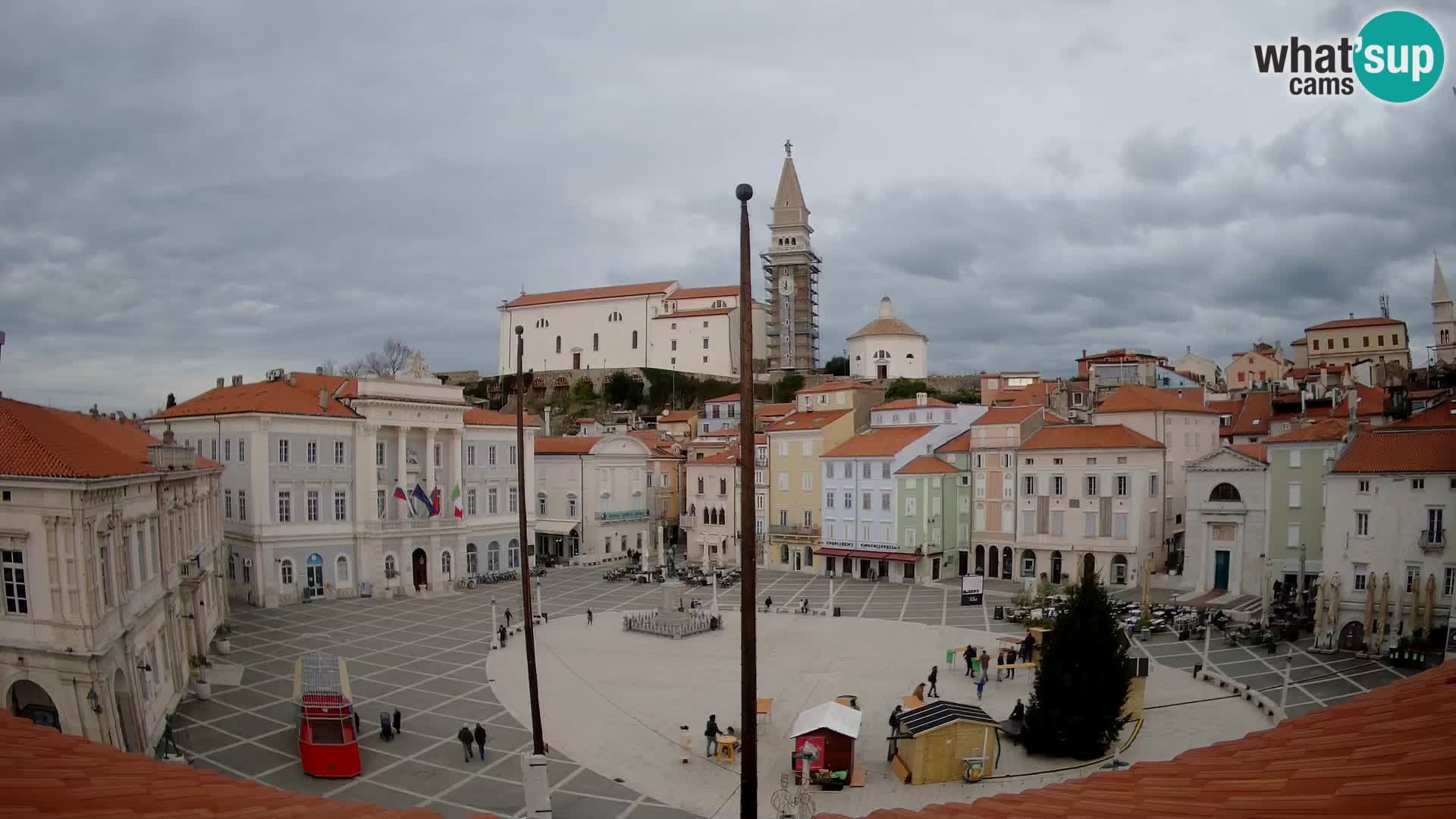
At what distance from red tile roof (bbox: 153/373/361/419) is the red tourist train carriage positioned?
25.6 metres

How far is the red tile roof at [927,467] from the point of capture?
2162 inches

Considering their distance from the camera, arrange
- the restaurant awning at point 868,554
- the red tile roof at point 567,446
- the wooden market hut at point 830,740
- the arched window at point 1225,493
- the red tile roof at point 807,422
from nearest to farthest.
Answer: the wooden market hut at point 830,740
the arched window at point 1225,493
the restaurant awning at point 868,554
the red tile roof at point 807,422
the red tile roof at point 567,446

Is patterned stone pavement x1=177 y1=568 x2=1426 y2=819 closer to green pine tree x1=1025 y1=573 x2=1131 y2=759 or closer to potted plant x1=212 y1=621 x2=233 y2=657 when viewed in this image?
potted plant x1=212 y1=621 x2=233 y2=657

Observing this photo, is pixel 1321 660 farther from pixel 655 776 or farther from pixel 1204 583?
pixel 655 776

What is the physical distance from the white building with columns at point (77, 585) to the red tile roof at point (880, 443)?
134ft

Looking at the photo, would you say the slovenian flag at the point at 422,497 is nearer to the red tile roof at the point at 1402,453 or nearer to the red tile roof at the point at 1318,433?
the red tile roof at the point at 1402,453

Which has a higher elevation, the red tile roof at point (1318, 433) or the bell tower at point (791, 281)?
the bell tower at point (791, 281)

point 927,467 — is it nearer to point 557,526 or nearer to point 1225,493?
point 1225,493

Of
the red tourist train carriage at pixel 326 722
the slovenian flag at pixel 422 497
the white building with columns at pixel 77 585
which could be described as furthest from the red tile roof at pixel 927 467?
the white building with columns at pixel 77 585

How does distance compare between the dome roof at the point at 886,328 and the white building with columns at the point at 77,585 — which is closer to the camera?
the white building with columns at the point at 77,585

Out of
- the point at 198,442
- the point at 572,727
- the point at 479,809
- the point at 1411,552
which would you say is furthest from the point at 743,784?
the point at 198,442

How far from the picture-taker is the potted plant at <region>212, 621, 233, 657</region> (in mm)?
33438

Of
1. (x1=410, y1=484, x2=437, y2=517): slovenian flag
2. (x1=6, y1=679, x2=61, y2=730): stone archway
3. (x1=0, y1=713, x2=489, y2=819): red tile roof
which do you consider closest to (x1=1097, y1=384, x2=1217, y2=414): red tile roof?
(x1=410, y1=484, x2=437, y2=517): slovenian flag

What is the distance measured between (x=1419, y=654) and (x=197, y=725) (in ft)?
128
